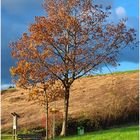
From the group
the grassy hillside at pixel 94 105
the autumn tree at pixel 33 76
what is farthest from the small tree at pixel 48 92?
the grassy hillside at pixel 94 105

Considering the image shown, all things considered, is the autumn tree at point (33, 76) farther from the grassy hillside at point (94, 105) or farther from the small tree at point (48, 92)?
the grassy hillside at point (94, 105)

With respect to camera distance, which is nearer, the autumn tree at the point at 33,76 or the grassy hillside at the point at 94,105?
the autumn tree at the point at 33,76

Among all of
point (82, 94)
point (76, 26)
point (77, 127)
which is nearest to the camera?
point (76, 26)

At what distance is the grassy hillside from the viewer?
46031 millimetres

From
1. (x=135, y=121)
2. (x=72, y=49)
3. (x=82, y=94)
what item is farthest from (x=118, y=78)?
(x=72, y=49)

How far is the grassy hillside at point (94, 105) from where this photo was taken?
46031 mm

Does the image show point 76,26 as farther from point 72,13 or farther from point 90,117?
point 90,117

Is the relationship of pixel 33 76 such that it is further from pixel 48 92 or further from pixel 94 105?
pixel 94 105

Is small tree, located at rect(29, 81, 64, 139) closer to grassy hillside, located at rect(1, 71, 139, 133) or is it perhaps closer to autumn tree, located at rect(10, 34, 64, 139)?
autumn tree, located at rect(10, 34, 64, 139)

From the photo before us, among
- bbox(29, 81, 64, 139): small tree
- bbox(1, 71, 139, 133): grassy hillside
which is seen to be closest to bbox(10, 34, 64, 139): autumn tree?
bbox(29, 81, 64, 139): small tree

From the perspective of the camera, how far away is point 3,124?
4753 cm

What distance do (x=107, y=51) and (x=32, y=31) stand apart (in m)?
6.21

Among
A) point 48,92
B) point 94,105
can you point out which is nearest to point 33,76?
point 48,92

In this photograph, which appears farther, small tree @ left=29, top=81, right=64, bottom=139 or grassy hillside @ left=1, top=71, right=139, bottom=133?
grassy hillside @ left=1, top=71, right=139, bottom=133
